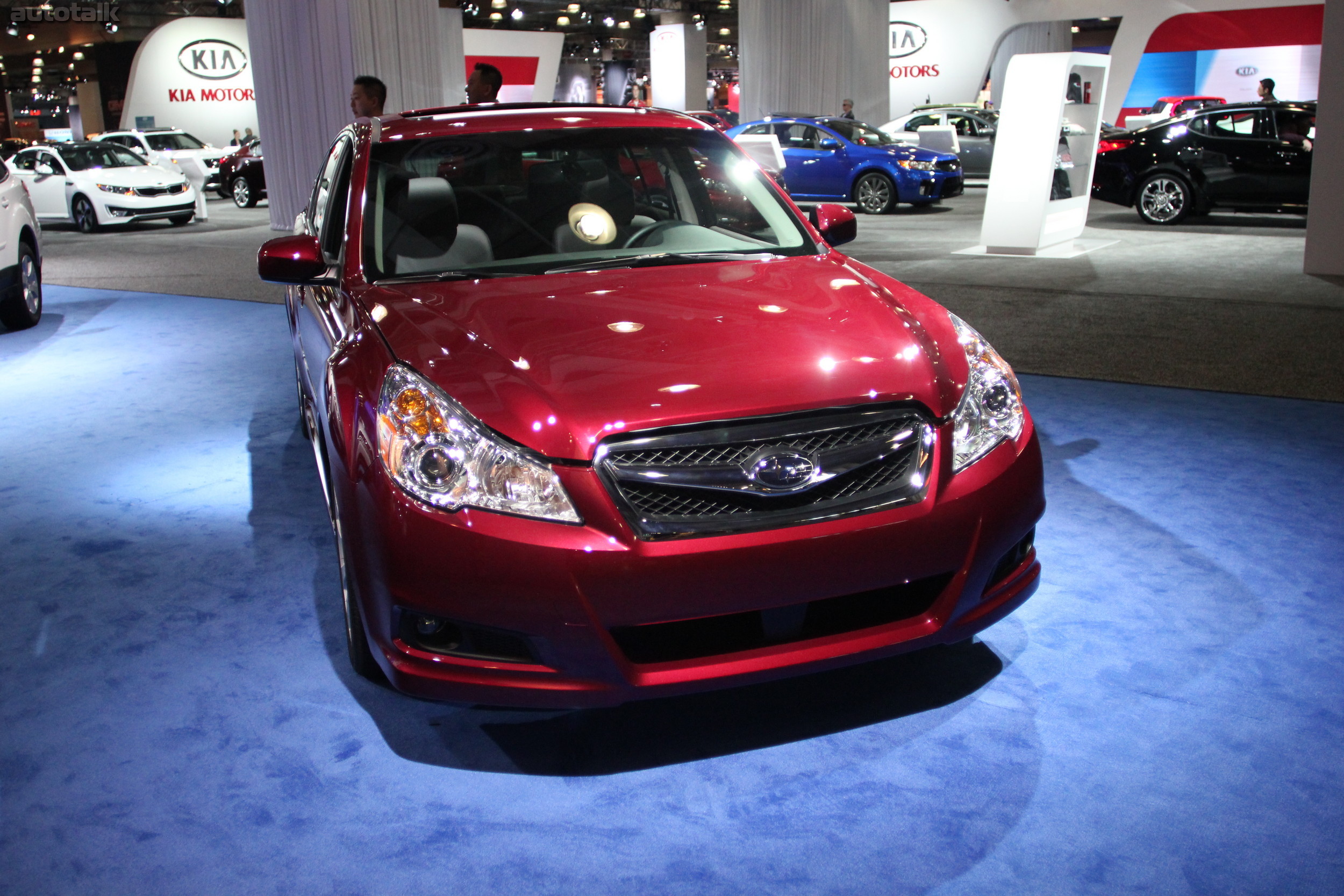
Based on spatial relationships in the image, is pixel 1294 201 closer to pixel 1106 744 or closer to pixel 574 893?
pixel 1106 744

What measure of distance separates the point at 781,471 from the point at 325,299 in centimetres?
168

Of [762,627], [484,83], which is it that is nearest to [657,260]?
[762,627]

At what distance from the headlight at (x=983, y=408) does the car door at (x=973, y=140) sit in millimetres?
18280

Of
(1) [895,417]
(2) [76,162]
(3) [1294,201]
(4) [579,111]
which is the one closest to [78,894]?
(1) [895,417]

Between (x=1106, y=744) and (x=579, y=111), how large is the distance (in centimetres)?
246

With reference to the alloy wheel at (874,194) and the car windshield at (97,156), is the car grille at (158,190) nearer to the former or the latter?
the car windshield at (97,156)

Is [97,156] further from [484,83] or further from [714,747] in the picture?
[714,747]

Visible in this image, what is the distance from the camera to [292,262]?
291cm

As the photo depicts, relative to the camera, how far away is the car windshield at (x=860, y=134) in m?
14.8

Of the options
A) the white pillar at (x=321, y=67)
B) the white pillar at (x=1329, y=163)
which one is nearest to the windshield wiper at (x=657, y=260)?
the white pillar at (x=1329, y=163)

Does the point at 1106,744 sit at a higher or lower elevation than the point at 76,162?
lower

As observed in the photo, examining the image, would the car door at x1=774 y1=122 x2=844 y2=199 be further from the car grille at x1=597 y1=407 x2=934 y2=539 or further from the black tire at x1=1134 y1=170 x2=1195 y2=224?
the car grille at x1=597 y1=407 x2=934 y2=539

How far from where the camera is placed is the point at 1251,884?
6.19 feet

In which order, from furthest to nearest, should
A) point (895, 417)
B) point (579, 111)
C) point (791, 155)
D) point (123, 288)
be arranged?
point (791, 155) < point (123, 288) < point (579, 111) < point (895, 417)
